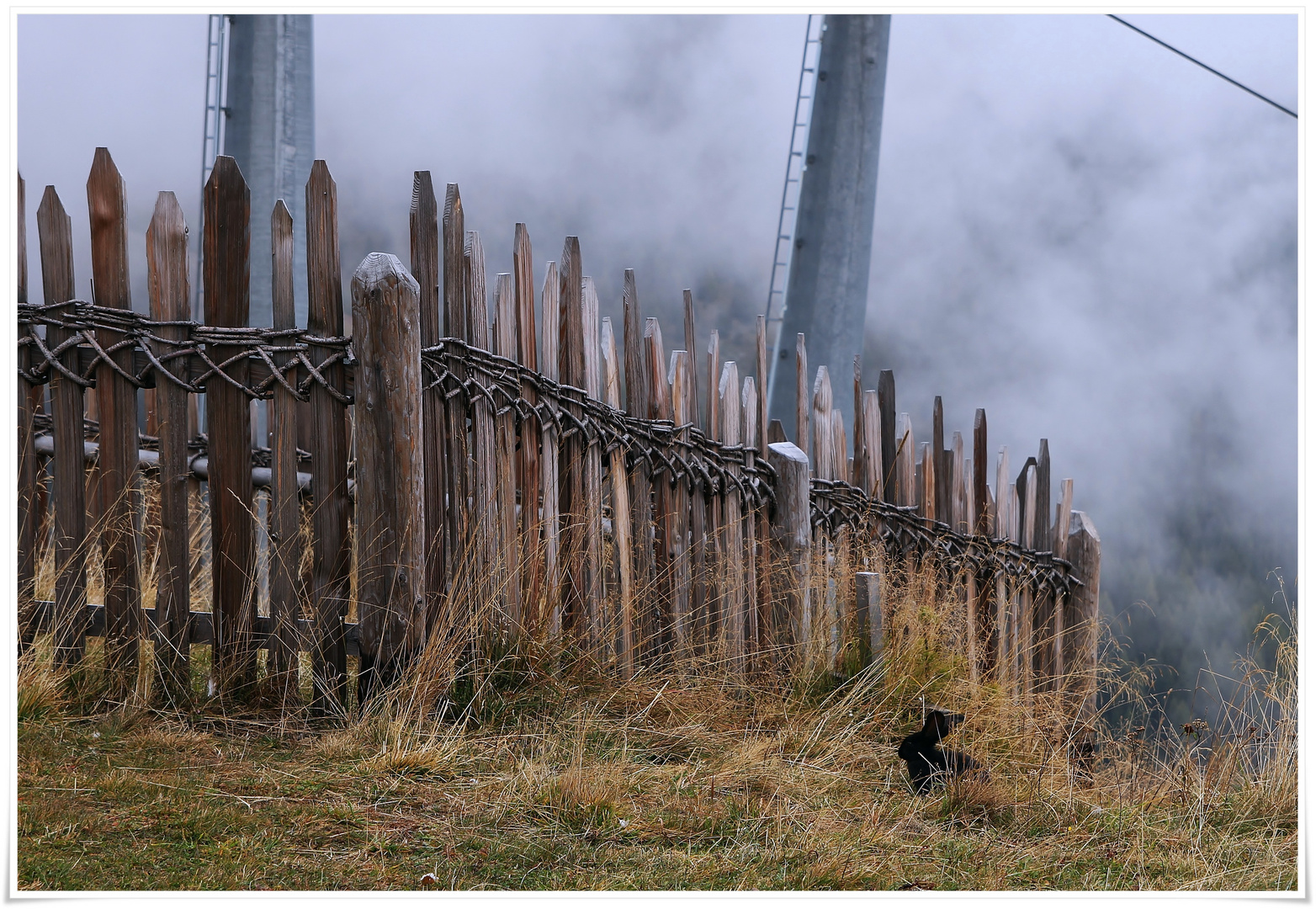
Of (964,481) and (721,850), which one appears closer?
(721,850)

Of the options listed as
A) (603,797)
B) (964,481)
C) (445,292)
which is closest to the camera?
(603,797)

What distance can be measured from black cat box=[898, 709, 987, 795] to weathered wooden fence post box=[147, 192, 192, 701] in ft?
6.93

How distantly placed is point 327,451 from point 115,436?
0.64m

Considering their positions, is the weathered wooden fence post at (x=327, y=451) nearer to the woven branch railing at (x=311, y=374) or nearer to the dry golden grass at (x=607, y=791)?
the woven branch railing at (x=311, y=374)

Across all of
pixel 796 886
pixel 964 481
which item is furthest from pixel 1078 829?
pixel 964 481

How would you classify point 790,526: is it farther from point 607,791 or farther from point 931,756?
point 607,791

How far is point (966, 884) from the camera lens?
207 centimetres

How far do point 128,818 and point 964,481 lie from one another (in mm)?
4642

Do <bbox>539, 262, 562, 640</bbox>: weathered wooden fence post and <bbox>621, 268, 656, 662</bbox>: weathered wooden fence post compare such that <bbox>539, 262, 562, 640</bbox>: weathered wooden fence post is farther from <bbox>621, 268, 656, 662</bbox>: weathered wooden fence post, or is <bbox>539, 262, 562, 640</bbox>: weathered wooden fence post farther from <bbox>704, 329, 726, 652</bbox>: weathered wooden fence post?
<bbox>704, 329, 726, 652</bbox>: weathered wooden fence post

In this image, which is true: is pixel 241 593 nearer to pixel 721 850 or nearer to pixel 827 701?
pixel 721 850

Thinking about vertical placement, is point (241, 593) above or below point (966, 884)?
above

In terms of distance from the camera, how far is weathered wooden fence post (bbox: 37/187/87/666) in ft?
9.59

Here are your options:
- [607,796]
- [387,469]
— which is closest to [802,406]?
[387,469]

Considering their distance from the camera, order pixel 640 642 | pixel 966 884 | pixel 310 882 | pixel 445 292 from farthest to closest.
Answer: pixel 640 642 < pixel 445 292 < pixel 966 884 < pixel 310 882
